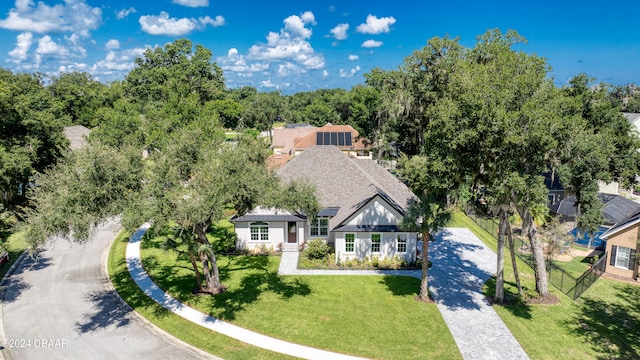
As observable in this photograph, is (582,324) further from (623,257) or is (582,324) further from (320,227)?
(320,227)

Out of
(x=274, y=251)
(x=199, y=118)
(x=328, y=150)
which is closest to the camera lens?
(x=274, y=251)

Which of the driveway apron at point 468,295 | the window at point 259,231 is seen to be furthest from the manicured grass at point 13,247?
the driveway apron at point 468,295

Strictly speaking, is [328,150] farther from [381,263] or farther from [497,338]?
[497,338]

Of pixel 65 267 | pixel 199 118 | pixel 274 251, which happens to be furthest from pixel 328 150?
pixel 65 267

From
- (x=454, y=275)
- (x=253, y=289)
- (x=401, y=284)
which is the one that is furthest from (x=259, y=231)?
(x=454, y=275)

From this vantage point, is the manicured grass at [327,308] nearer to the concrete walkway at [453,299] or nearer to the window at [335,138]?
the concrete walkway at [453,299]

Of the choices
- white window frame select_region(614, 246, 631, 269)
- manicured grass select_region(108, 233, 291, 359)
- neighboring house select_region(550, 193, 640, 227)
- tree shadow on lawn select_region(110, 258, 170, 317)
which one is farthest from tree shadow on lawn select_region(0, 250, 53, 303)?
neighboring house select_region(550, 193, 640, 227)
